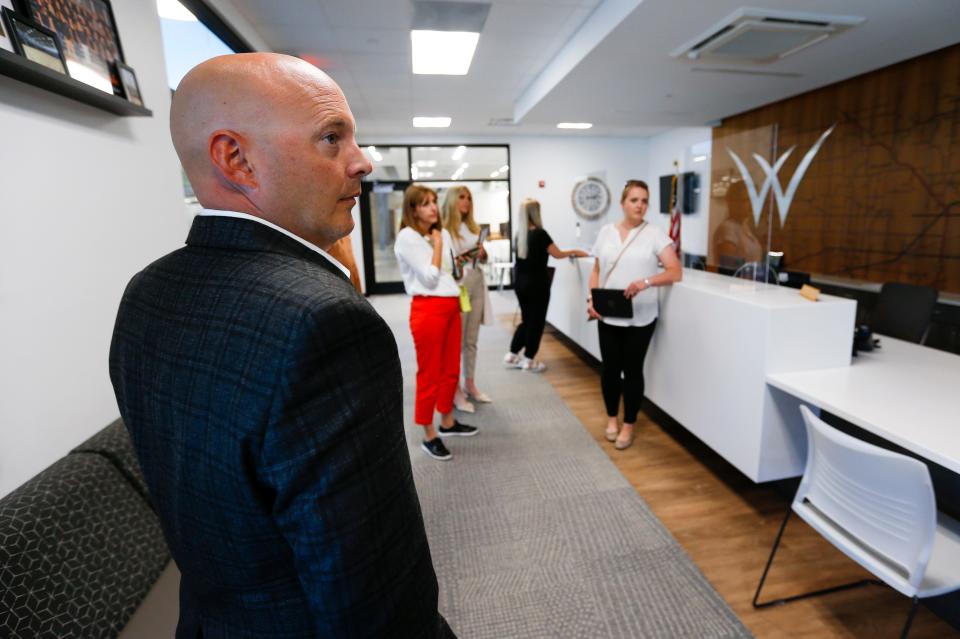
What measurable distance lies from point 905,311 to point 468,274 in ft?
9.07

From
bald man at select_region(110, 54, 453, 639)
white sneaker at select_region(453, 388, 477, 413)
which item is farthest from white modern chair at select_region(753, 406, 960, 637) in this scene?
white sneaker at select_region(453, 388, 477, 413)

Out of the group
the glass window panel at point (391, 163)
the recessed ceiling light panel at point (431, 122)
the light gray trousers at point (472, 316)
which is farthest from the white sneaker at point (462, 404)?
the glass window panel at point (391, 163)

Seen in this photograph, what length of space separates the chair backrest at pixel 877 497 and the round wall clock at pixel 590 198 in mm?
7571

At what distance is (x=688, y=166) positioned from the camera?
25.6 ft

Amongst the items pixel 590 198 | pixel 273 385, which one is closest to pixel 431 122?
pixel 590 198

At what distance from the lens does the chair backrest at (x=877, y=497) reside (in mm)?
1254

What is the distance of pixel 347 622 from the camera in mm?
555

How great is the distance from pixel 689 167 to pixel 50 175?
8.07 metres

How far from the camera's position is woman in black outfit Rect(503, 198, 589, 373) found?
12.5 feet

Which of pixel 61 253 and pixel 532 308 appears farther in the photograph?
pixel 532 308

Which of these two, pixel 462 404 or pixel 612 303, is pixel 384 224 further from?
pixel 612 303

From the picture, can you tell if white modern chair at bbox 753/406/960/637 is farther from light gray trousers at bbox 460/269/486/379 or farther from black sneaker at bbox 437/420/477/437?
light gray trousers at bbox 460/269/486/379

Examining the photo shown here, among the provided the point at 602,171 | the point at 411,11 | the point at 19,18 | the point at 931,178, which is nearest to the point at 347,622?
the point at 19,18

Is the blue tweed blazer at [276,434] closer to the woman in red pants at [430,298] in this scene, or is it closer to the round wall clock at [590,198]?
the woman in red pants at [430,298]
